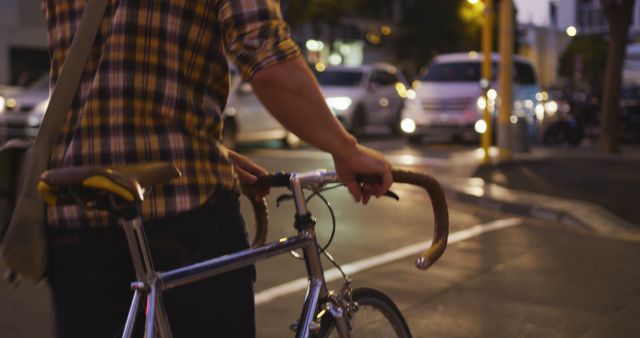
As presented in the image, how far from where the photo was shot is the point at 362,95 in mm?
22562

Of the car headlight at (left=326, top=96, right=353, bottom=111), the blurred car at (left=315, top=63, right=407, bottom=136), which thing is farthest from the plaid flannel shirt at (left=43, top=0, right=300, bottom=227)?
the car headlight at (left=326, top=96, right=353, bottom=111)

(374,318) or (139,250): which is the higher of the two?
(139,250)

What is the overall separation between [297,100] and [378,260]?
5431mm

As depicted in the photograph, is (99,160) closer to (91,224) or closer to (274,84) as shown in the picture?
(91,224)

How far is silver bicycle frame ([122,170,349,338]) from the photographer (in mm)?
2176

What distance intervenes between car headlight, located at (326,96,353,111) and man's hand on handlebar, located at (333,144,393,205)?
1940cm

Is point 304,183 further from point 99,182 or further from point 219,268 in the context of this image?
point 99,182

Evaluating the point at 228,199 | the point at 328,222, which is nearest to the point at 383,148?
the point at 328,222

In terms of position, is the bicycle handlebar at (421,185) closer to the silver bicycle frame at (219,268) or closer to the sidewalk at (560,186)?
the silver bicycle frame at (219,268)

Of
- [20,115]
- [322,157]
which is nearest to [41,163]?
[322,157]

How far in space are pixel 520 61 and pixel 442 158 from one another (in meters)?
6.27

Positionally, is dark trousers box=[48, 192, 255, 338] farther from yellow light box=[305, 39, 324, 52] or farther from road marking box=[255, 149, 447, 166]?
yellow light box=[305, 39, 324, 52]

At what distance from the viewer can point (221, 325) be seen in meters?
2.43

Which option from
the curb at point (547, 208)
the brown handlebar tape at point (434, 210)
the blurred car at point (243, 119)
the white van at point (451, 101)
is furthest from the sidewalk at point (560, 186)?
the brown handlebar tape at point (434, 210)
